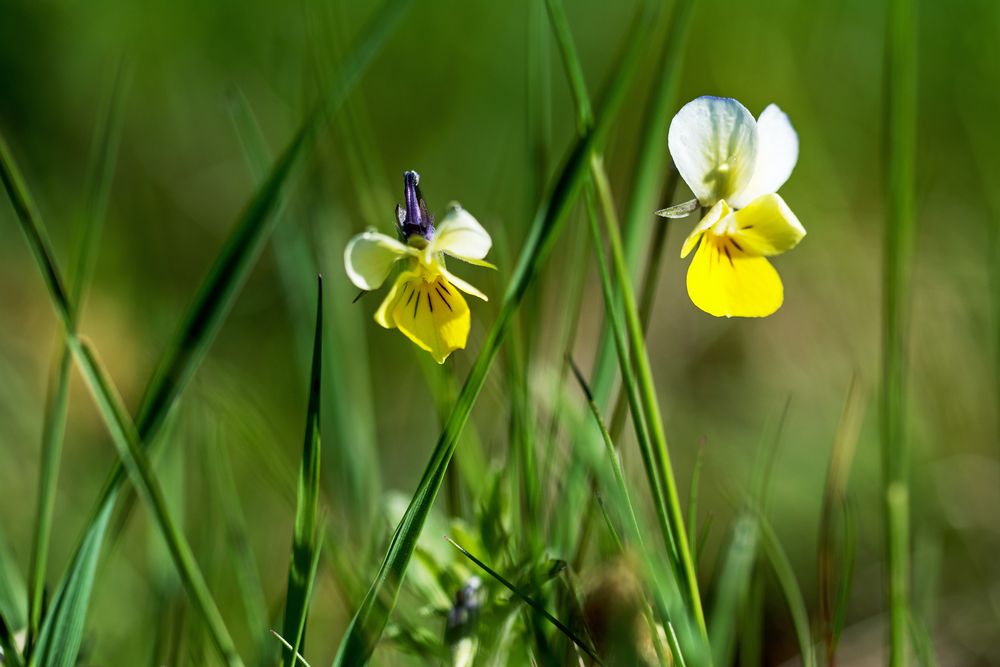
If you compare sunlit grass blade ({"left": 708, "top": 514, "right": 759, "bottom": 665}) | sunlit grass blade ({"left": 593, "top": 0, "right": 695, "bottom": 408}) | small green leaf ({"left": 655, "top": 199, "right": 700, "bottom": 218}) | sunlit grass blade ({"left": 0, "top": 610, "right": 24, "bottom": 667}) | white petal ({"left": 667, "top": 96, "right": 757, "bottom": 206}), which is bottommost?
sunlit grass blade ({"left": 0, "top": 610, "right": 24, "bottom": 667})

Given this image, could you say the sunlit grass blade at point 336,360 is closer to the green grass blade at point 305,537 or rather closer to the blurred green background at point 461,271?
the blurred green background at point 461,271

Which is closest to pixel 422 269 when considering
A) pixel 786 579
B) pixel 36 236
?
pixel 36 236

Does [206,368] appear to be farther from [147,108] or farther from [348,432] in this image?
[147,108]

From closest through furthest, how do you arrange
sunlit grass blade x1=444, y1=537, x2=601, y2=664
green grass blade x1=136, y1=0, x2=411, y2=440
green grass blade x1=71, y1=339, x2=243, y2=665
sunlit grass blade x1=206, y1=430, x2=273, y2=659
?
1. sunlit grass blade x1=444, y1=537, x2=601, y2=664
2. green grass blade x1=71, y1=339, x2=243, y2=665
3. green grass blade x1=136, y1=0, x2=411, y2=440
4. sunlit grass blade x1=206, y1=430, x2=273, y2=659

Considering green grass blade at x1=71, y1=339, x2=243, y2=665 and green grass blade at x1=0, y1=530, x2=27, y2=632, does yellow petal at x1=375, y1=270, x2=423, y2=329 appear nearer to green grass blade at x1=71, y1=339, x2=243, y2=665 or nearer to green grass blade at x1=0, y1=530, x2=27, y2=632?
green grass blade at x1=71, y1=339, x2=243, y2=665

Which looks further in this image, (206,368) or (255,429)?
(206,368)

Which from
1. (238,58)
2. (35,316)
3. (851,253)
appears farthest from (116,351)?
(851,253)

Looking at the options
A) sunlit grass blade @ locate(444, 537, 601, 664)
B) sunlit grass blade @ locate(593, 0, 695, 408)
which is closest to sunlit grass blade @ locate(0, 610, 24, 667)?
sunlit grass blade @ locate(444, 537, 601, 664)

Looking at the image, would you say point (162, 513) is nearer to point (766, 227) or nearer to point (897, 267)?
point (766, 227)
